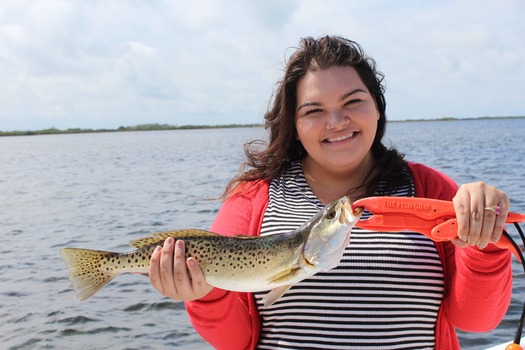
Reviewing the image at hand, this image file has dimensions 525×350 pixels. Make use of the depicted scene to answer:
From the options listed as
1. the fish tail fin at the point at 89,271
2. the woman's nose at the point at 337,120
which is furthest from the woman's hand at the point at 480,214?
the fish tail fin at the point at 89,271

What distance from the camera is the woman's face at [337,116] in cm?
335

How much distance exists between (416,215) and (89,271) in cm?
188

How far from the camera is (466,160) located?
27781mm

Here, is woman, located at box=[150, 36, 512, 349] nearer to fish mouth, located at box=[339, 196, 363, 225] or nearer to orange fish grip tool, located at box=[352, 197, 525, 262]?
orange fish grip tool, located at box=[352, 197, 525, 262]

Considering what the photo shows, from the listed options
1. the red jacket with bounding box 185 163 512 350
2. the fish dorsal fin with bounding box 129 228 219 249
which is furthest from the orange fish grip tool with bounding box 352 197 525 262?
the fish dorsal fin with bounding box 129 228 219 249

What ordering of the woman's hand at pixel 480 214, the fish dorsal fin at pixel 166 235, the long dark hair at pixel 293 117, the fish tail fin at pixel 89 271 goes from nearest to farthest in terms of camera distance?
1. the woman's hand at pixel 480 214
2. the fish dorsal fin at pixel 166 235
3. the fish tail fin at pixel 89 271
4. the long dark hair at pixel 293 117

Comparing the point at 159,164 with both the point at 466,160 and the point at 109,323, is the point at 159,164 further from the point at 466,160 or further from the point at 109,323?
the point at 109,323

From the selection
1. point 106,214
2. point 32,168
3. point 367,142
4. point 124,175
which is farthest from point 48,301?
point 32,168

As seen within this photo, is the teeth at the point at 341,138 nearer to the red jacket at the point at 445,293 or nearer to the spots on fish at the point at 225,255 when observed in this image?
the red jacket at the point at 445,293

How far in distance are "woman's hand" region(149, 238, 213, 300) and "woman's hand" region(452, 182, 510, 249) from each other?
1356mm

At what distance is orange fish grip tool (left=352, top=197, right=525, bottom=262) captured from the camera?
102 inches

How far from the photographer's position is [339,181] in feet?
12.2

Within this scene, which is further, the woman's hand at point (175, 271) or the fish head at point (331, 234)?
the woman's hand at point (175, 271)

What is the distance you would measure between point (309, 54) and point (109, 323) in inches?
266
